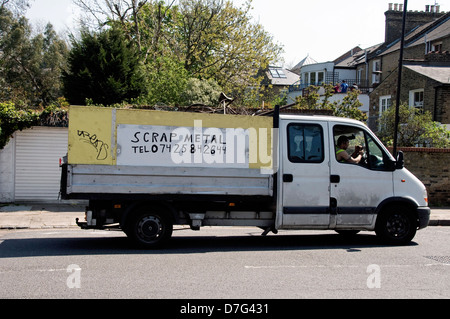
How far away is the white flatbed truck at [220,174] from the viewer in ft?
26.8

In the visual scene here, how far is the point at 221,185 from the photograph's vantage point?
8461mm

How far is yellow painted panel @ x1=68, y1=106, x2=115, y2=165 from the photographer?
8047 millimetres

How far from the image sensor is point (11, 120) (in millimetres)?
14664

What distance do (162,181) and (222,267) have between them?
6.14ft

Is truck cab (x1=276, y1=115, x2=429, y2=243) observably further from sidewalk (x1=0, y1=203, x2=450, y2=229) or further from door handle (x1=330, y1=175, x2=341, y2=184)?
sidewalk (x1=0, y1=203, x2=450, y2=229)

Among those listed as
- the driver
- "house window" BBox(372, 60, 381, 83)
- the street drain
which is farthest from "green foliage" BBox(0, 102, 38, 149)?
"house window" BBox(372, 60, 381, 83)

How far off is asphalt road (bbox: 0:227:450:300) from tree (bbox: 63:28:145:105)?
31.5ft

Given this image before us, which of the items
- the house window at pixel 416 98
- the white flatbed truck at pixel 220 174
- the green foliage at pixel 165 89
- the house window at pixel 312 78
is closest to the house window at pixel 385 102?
the house window at pixel 416 98

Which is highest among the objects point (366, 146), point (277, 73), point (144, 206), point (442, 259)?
point (277, 73)

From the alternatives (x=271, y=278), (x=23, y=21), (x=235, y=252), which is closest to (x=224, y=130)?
(x=235, y=252)

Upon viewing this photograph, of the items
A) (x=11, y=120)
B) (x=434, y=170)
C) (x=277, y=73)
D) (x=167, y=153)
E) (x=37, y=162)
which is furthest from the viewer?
(x=277, y=73)

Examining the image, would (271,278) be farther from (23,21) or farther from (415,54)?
(23,21)

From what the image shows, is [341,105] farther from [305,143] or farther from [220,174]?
[220,174]

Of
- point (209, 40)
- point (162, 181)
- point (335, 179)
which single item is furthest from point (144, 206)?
point (209, 40)
